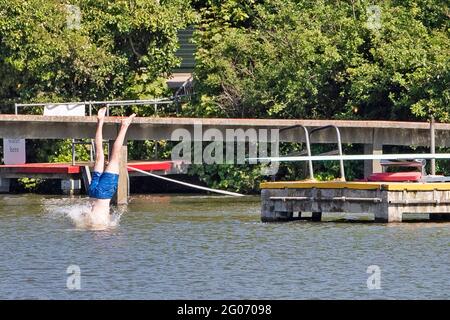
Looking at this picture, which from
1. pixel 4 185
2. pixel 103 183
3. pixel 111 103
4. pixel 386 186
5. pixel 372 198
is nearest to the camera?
pixel 103 183

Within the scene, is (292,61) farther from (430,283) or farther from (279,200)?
(430,283)

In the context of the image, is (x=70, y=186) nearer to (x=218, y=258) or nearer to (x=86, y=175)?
(x=86, y=175)

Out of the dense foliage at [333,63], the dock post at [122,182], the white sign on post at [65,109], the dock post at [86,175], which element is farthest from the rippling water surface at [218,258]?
the white sign on post at [65,109]

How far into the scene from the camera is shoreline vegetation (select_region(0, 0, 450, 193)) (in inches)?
2744

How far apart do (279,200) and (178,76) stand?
29330 millimetres

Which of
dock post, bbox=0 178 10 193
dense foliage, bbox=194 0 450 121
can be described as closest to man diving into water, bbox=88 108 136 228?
dense foliage, bbox=194 0 450 121


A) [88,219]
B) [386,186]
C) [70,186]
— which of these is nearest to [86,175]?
[70,186]

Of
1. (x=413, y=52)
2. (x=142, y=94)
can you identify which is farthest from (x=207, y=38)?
(x=413, y=52)

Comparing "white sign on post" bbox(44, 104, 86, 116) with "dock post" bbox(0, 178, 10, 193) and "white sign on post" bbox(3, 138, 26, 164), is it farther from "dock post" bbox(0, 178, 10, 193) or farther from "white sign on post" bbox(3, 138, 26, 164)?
"dock post" bbox(0, 178, 10, 193)

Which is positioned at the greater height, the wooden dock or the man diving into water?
the man diving into water

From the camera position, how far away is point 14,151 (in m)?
75.7

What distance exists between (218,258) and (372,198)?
816cm

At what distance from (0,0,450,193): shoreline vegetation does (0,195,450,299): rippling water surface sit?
1396cm

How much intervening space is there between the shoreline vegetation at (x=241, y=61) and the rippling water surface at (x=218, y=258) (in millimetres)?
13956
